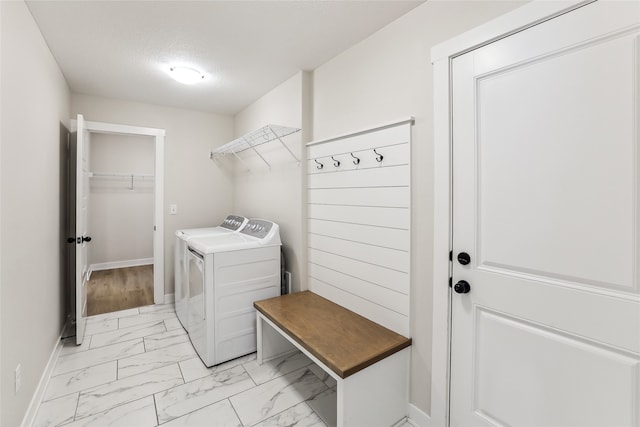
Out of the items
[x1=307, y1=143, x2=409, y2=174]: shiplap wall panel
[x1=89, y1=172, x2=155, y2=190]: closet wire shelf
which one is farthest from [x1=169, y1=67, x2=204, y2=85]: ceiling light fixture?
[x1=89, y1=172, x2=155, y2=190]: closet wire shelf

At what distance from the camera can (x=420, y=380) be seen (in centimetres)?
166

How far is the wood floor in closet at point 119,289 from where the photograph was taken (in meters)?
3.46

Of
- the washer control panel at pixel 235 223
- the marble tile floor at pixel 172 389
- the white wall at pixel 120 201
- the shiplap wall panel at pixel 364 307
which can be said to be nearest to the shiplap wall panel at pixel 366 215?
the shiplap wall panel at pixel 364 307

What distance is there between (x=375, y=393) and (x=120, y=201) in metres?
5.39

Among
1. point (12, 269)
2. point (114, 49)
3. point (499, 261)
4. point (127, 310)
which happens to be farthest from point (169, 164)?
point (499, 261)

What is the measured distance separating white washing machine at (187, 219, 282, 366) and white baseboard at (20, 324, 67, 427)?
0.94 metres

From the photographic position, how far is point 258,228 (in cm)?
276

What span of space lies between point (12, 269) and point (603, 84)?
8.88 feet

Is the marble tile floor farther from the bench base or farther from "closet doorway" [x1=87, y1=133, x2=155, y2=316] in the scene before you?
"closet doorway" [x1=87, y1=133, x2=155, y2=316]

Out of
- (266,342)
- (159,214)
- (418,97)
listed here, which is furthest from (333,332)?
(159,214)

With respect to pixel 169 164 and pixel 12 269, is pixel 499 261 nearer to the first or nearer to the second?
pixel 12 269

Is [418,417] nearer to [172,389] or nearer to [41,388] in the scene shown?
[172,389]

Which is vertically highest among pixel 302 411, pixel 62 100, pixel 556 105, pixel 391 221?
pixel 62 100

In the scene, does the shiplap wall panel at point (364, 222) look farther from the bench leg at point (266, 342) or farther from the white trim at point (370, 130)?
the bench leg at point (266, 342)
